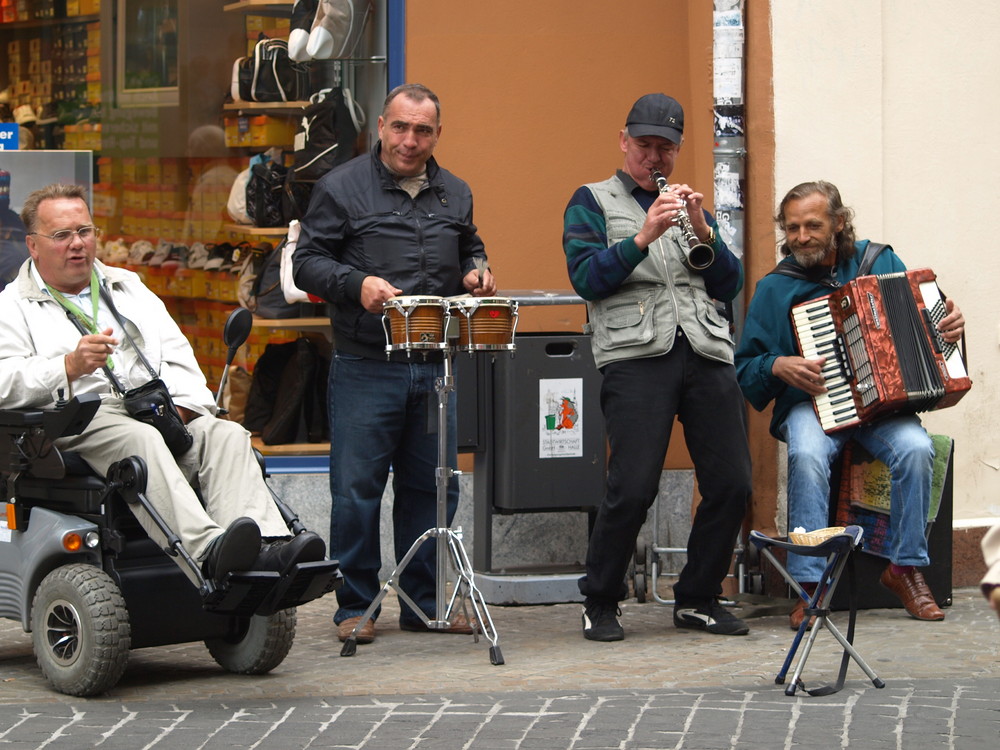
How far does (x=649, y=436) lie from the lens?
603 centimetres

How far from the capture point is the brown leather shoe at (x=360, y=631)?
6.10 m

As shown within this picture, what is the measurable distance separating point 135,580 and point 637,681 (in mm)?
1732

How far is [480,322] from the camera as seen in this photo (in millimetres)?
5578

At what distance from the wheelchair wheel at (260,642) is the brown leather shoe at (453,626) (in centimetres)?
72

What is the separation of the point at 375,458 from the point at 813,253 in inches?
78.0

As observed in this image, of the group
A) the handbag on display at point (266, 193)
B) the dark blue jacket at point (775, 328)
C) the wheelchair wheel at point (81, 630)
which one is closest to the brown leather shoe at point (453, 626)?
the wheelchair wheel at point (81, 630)

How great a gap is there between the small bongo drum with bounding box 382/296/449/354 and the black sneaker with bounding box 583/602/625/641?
135 centimetres

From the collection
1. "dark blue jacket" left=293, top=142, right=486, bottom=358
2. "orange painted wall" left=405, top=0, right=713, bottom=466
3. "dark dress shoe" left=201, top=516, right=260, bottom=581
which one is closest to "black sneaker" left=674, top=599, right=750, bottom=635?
"orange painted wall" left=405, top=0, right=713, bottom=466

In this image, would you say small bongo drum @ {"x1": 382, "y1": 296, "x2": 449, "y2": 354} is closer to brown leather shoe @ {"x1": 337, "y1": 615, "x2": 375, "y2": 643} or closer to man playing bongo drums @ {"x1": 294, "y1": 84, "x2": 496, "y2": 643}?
man playing bongo drums @ {"x1": 294, "y1": 84, "x2": 496, "y2": 643}

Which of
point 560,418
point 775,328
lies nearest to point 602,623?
point 560,418

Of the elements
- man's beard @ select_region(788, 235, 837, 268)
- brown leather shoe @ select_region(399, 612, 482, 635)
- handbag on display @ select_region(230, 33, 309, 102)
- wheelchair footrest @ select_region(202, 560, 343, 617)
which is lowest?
brown leather shoe @ select_region(399, 612, 482, 635)

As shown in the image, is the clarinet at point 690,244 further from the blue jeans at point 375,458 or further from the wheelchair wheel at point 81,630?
the wheelchair wheel at point 81,630

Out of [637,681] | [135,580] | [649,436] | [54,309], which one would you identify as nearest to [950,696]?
[637,681]

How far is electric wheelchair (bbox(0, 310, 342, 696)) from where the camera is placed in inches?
201
